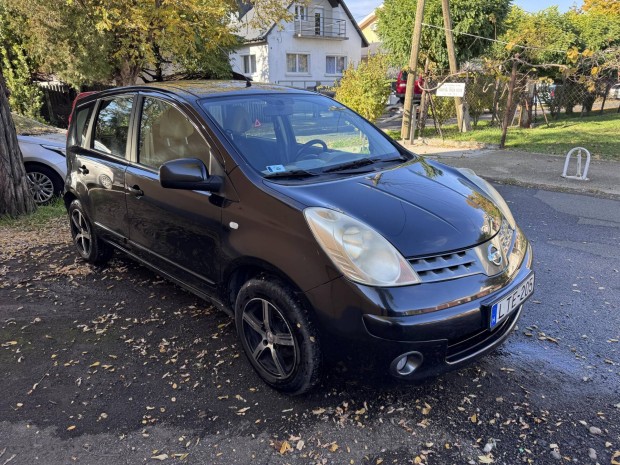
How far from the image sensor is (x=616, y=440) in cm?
238

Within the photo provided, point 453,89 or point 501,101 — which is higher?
point 453,89

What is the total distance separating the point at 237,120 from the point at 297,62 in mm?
30030

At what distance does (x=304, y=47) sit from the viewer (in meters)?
31.4

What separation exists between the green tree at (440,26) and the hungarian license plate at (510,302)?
14030 mm

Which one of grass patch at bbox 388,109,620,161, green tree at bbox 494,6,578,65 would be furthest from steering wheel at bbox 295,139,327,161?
green tree at bbox 494,6,578,65

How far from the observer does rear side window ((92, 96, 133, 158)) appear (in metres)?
3.81

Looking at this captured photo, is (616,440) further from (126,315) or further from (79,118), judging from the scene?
(79,118)

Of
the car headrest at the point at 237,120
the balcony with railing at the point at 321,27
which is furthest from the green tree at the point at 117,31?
the balcony with railing at the point at 321,27

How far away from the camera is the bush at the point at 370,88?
1317 cm

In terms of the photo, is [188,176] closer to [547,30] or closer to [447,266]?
[447,266]

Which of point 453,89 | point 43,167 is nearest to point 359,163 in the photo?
point 43,167

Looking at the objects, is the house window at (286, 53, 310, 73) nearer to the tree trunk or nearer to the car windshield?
the tree trunk

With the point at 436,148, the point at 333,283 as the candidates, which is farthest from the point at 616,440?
the point at 436,148

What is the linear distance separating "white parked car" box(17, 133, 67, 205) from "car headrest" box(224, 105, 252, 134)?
477 centimetres
